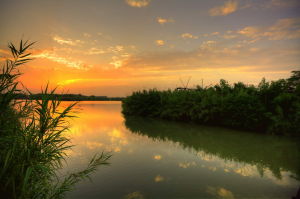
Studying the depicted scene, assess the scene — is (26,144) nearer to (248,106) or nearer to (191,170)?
(191,170)

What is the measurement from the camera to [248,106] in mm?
15578

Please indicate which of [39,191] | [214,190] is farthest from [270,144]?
[39,191]

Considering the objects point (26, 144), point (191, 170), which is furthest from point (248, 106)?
point (26, 144)

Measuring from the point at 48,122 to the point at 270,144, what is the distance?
1191 centimetres

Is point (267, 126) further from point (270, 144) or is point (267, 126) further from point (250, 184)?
point (250, 184)

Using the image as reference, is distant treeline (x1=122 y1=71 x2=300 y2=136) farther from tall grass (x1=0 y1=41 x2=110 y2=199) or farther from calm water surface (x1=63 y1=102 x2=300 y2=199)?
tall grass (x1=0 y1=41 x2=110 y2=199)

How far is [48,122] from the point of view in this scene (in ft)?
10.4

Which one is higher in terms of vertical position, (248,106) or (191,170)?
(248,106)

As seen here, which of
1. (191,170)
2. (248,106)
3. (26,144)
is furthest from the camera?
(248,106)

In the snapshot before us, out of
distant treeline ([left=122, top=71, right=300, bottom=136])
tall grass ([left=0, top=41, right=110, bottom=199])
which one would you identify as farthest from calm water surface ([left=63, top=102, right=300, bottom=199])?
distant treeline ([left=122, top=71, right=300, bottom=136])

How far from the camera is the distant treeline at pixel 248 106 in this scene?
14.0 m

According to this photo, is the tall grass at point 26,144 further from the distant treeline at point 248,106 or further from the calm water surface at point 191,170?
the distant treeline at point 248,106

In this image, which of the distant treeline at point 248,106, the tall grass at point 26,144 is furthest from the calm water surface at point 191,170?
the distant treeline at point 248,106

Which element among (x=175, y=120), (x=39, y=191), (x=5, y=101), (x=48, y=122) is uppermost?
(x=5, y=101)
